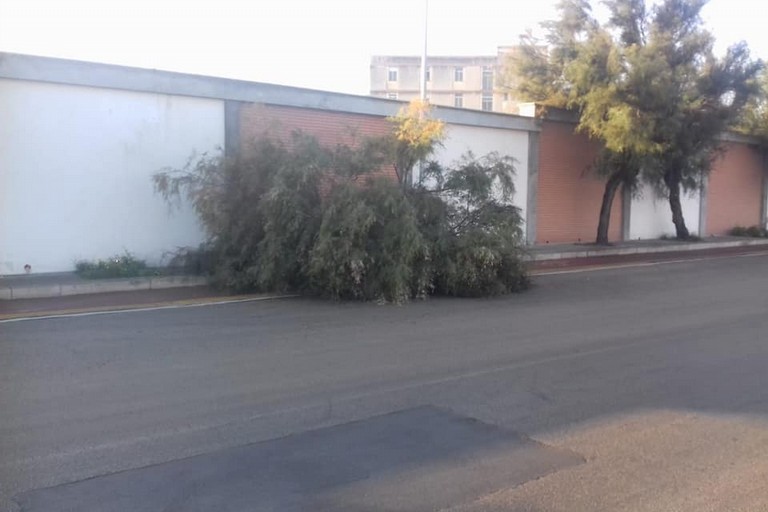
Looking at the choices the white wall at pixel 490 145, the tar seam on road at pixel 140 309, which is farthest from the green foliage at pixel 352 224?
the white wall at pixel 490 145

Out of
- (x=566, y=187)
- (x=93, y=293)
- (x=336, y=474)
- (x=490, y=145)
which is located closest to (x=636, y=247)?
(x=566, y=187)

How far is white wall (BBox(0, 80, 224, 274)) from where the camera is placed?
14328mm

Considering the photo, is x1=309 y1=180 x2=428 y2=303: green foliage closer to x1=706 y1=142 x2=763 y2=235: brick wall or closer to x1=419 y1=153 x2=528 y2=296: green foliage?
x1=419 y1=153 x2=528 y2=296: green foliage

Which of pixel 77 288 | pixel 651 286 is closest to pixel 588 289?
pixel 651 286

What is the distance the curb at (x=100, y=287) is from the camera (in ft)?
40.7

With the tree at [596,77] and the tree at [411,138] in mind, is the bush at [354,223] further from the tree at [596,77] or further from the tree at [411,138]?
the tree at [596,77]

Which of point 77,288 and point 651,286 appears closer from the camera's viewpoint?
point 77,288

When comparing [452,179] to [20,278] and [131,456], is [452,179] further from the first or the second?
[131,456]

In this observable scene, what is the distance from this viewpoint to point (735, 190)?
108ft

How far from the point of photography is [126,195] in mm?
15672

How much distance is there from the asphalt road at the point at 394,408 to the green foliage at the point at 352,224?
1.71 meters

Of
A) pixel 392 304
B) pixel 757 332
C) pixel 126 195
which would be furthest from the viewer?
pixel 126 195

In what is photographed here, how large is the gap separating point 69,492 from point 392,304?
8104 mm

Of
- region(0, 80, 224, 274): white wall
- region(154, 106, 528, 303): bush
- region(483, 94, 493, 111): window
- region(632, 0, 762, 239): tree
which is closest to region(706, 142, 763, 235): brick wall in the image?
region(632, 0, 762, 239): tree
